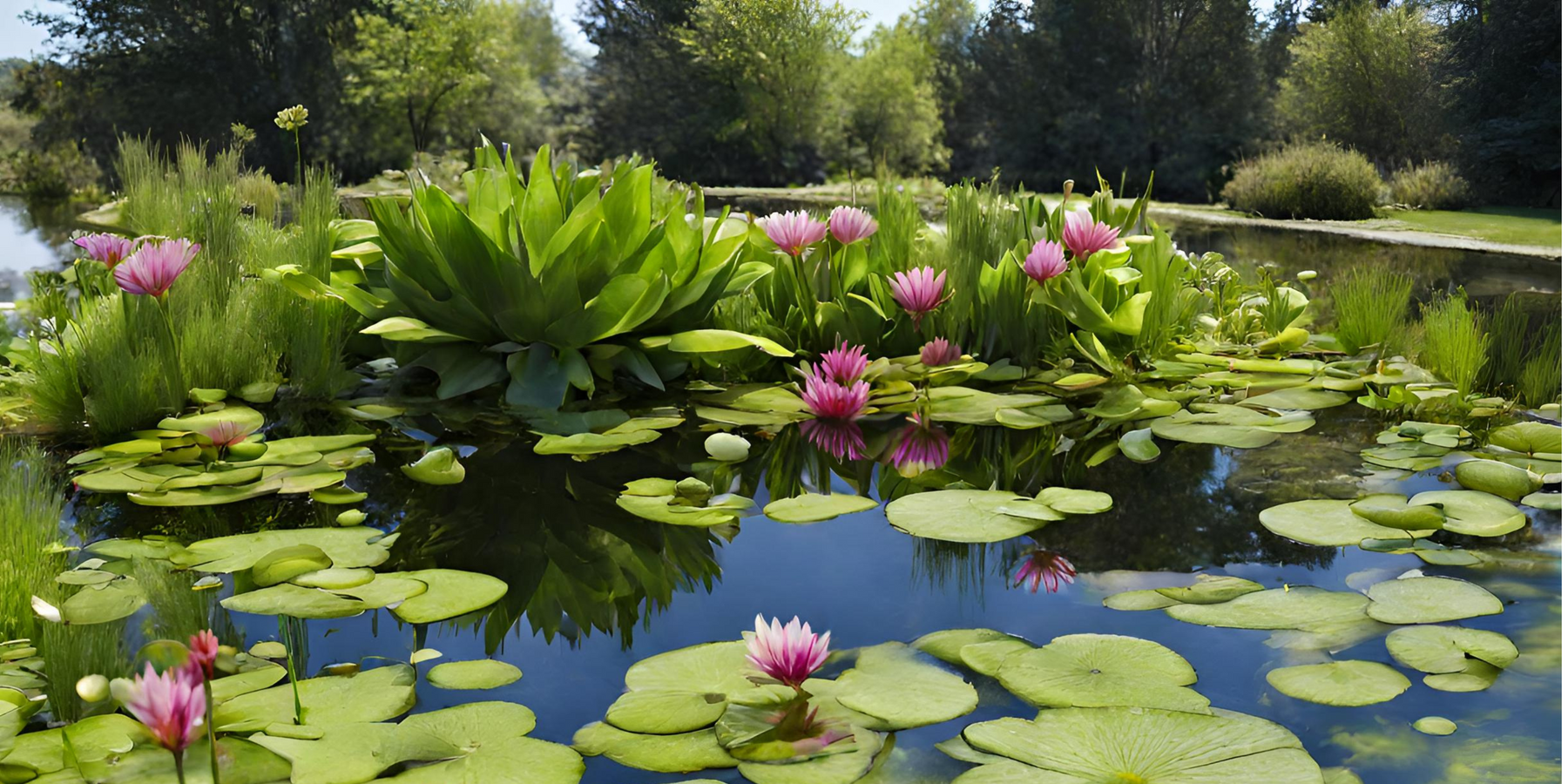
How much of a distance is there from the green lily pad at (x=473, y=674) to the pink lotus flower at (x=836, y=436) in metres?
1.10

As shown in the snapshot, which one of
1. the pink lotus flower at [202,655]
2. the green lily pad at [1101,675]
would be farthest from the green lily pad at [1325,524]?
the pink lotus flower at [202,655]

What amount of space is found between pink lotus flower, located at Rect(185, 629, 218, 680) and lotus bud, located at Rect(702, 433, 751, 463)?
4.78ft

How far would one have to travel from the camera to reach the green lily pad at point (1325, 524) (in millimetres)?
1702

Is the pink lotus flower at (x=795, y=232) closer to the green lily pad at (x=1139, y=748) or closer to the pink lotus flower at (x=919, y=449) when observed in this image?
the pink lotus flower at (x=919, y=449)

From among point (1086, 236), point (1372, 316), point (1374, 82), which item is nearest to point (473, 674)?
point (1086, 236)

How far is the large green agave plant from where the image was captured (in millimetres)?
2551

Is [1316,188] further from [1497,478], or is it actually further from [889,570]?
[889,570]

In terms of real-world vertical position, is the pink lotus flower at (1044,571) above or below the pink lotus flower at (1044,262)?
below

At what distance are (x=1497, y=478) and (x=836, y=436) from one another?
1.31 meters

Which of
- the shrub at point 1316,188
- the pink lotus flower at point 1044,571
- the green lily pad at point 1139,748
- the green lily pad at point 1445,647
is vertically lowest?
the green lily pad at point 1445,647

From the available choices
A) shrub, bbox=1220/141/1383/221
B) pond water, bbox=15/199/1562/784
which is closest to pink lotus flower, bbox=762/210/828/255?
pond water, bbox=15/199/1562/784

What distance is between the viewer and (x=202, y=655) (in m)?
0.77

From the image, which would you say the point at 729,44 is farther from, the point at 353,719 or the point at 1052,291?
the point at 353,719

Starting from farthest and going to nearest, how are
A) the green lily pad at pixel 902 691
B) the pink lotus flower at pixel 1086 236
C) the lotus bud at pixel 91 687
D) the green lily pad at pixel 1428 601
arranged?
the pink lotus flower at pixel 1086 236 < the green lily pad at pixel 1428 601 < the green lily pad at pixel 902 691 < the lotus bud at pixel 91 687
